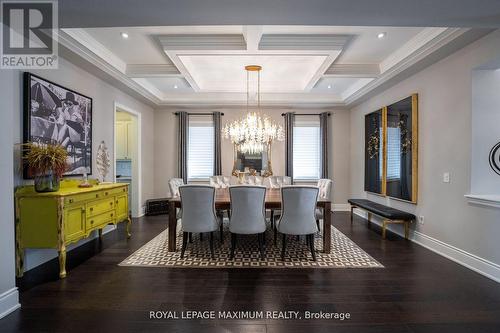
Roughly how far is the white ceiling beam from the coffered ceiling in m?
0.01

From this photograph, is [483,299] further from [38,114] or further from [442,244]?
[38,114]

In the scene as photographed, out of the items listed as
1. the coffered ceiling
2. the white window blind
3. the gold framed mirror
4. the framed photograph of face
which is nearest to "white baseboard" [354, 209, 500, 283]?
the white window blind

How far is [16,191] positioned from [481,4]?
16.3 feet

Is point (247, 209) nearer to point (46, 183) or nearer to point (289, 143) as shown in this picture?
point (46, 183)

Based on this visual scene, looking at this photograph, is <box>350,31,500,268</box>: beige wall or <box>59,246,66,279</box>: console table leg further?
<box>350,31,500,268</box>: beige wall

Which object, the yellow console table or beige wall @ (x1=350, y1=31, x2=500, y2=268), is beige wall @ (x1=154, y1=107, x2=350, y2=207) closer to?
beige wall @ (x1=350, y1=31, x2=500, y2=268)

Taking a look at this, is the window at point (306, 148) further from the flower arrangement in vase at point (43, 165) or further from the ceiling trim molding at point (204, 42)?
the flower arrangement in vase at point (43, 165)

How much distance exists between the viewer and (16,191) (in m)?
2.72

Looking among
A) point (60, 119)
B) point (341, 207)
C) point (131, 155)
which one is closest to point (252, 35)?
point (60, 119)

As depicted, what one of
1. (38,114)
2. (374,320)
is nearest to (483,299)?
(374,320)

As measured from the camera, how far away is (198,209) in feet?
10.8

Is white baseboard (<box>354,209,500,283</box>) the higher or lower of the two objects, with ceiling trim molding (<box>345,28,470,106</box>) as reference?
lower

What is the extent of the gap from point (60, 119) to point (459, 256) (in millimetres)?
5716

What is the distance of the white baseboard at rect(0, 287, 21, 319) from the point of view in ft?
6.81
